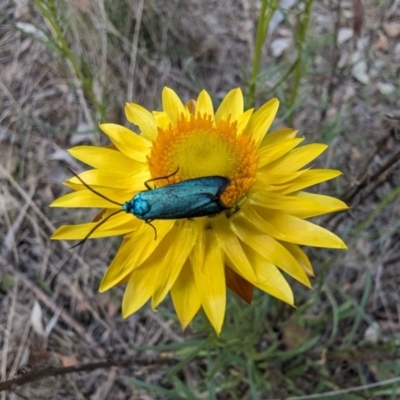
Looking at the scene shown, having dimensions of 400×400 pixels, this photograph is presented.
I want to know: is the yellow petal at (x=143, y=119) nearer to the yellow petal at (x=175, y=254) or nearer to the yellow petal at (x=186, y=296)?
the yellow petal at (x=175, y=254)

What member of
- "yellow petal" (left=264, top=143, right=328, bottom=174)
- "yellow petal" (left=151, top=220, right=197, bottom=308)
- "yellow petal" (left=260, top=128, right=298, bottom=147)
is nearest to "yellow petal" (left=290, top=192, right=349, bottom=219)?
"yellow petal" (left=264, top=143, right=328, bottom=174)

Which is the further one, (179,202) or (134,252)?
(134,252)

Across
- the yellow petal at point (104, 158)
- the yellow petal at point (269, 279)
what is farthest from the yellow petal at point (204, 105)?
the yellow petal at point (269, 279)

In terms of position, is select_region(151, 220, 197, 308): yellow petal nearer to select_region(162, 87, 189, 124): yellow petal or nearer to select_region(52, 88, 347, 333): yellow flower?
select_region(52, 88, 347, 333): yellow flower

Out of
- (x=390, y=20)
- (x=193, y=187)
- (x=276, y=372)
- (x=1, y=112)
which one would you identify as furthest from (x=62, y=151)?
(x=390, y=20)

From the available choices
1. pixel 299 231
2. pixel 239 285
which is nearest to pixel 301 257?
pixel 299 231

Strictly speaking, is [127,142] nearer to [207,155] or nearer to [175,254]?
[207,155]
